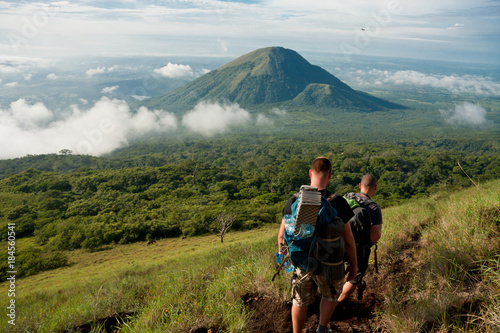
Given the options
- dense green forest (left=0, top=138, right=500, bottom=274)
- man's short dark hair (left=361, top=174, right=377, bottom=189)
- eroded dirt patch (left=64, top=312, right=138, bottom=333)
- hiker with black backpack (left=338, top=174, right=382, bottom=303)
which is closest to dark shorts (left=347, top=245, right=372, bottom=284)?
hiker with black backpack (left=338, top=174, right=382, bottom=303)

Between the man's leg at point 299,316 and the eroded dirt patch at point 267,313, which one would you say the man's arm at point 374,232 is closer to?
the man's leg at point 299,316

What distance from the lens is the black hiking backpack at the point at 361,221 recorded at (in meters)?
2.93

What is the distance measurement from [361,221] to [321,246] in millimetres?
923

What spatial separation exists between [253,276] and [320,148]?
11593cm

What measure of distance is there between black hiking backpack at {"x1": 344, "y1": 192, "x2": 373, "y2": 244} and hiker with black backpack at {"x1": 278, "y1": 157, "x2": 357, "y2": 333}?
19.5 inches

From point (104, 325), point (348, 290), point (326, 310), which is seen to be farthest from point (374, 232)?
point (104, 325)

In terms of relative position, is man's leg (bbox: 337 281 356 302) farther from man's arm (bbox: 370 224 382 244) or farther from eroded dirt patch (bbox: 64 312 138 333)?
eroded dirt patch (bbox: 64 312 138 333)

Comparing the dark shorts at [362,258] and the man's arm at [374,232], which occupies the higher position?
the man's arm at [374,232]

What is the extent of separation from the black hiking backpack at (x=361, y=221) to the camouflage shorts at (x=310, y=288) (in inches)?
29.2

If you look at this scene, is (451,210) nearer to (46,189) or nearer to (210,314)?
(210,314)

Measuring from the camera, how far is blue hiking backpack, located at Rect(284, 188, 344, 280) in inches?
87.1

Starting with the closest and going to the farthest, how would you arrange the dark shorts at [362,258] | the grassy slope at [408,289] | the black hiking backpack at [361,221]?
1. the grassy slope at [408,289]
2. the black hiking backpack at [361,221]
3. the dark shorts at [362,258]

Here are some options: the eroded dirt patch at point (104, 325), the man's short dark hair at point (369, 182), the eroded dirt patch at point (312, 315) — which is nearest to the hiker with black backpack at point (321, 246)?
the eroded dirt patch at point (312, 315)

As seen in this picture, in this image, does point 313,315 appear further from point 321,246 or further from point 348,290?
point 321,246
